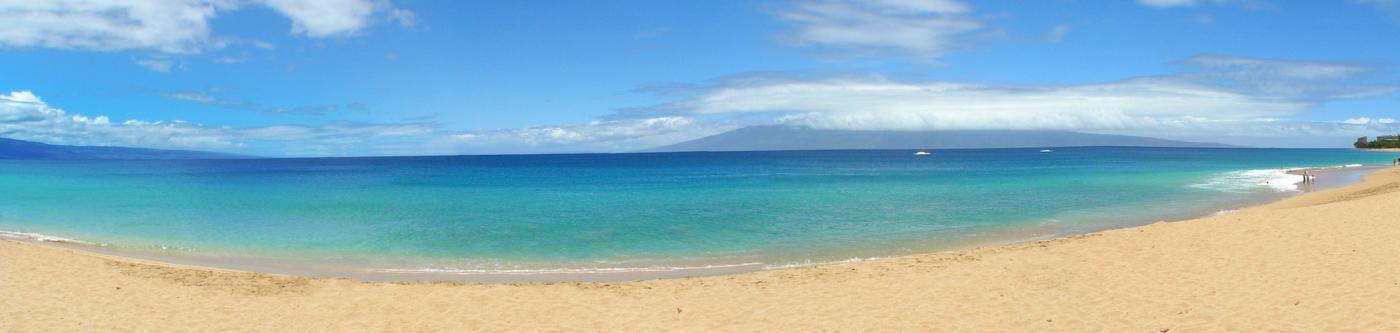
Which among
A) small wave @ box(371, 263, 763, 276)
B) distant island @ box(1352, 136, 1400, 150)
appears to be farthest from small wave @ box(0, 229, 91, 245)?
distant island @ box(1352, 136, 1400, 150)

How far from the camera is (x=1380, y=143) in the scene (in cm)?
15900

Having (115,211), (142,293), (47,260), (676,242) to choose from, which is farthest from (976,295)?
(115,211)

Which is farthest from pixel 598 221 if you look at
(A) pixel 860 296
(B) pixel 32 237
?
(B) pixel 32 237

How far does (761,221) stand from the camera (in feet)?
86.9

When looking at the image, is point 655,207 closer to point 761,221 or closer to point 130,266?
point 761,221

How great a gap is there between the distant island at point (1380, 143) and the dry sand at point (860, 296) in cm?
18603

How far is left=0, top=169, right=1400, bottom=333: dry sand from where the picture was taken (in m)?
10.2

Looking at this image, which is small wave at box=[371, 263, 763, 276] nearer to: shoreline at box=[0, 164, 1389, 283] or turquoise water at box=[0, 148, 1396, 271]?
shoreline at box=[0, 164, 1389, 283]

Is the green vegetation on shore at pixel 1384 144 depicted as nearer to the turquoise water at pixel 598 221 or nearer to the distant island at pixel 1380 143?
the distant island at pixel 1380 143

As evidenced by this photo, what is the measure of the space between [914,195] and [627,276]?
27235 millimetres

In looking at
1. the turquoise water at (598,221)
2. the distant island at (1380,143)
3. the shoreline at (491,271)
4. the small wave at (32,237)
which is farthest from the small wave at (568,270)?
the distant island at (1380,143)

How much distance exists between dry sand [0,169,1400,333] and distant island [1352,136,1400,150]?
186 metres

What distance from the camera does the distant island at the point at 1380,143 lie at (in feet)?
496

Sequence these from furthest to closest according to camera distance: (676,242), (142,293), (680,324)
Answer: (676,242)
(142,293)
(680,324)
